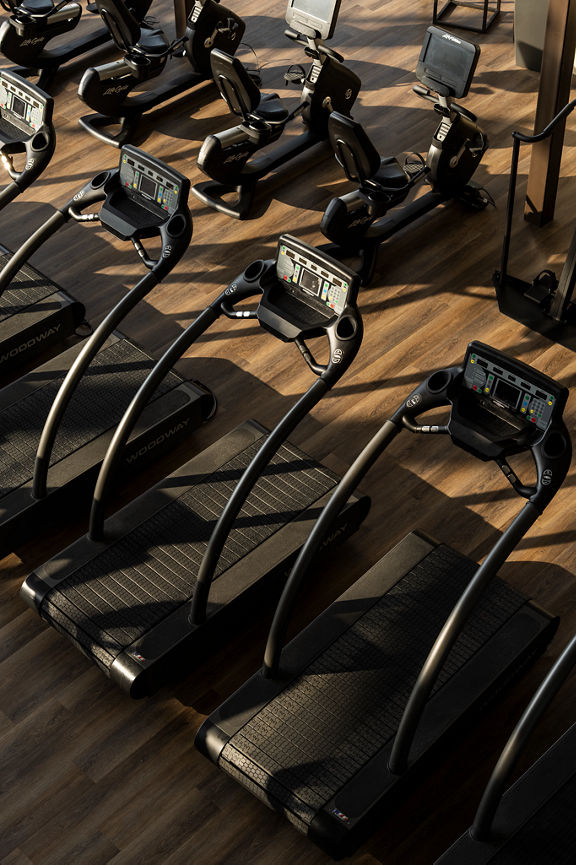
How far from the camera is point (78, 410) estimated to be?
15.4 ft

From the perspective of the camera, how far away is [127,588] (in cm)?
405

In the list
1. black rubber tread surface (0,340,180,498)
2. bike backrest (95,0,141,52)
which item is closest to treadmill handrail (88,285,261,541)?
black rubber tread surface (0,340,180,498)

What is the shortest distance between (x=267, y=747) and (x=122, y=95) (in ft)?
14.2

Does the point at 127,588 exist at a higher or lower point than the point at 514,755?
lower

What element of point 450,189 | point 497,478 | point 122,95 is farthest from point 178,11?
point 497,478

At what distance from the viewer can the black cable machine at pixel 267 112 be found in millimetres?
5773

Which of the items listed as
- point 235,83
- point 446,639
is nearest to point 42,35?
point 235,83

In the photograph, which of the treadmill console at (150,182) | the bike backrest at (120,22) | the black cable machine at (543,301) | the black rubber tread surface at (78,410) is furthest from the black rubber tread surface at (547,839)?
the bike backrest at (120,22)

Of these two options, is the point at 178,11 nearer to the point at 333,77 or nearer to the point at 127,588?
the point at 333,77

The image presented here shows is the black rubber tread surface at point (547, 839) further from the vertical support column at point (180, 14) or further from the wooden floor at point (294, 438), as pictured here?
the vertical support column at point (180, 14)

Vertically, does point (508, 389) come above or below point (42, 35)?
above

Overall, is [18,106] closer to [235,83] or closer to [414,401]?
[235,83]

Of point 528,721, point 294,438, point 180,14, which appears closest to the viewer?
point 528,721

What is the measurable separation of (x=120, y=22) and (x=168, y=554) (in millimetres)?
3609
